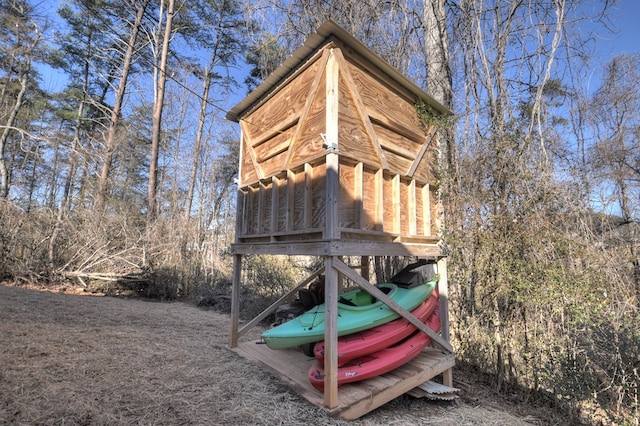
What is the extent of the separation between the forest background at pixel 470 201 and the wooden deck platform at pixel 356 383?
0.96 m

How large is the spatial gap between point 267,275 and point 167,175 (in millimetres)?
9463

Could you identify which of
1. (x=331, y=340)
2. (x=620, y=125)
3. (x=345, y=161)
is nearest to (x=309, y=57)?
(x=345, y=161)

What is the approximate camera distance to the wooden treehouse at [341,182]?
8.30 feet

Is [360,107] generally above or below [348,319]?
above

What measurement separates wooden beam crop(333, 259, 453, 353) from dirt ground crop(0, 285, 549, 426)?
62 cm

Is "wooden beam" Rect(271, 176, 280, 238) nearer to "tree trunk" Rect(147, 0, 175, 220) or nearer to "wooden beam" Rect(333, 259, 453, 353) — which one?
"wooden beam" Rect(333, 259, 453, 353)

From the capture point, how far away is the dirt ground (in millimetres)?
2055

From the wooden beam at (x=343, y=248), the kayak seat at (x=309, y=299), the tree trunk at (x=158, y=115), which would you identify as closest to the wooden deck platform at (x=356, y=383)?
the kayak seat at (x=309, y=299)

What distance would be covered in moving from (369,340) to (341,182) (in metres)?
1.45

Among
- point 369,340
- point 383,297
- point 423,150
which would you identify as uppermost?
point 423,150

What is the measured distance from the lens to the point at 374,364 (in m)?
2.60

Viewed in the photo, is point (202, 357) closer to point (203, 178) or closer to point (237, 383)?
point (237, 383)

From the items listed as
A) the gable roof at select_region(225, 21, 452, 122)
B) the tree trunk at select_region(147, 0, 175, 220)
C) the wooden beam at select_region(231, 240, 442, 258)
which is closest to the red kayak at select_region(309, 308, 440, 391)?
the wooden beam at select_region(231, 240, 442, 258)

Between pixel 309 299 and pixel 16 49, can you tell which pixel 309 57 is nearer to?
pixel 309 299
